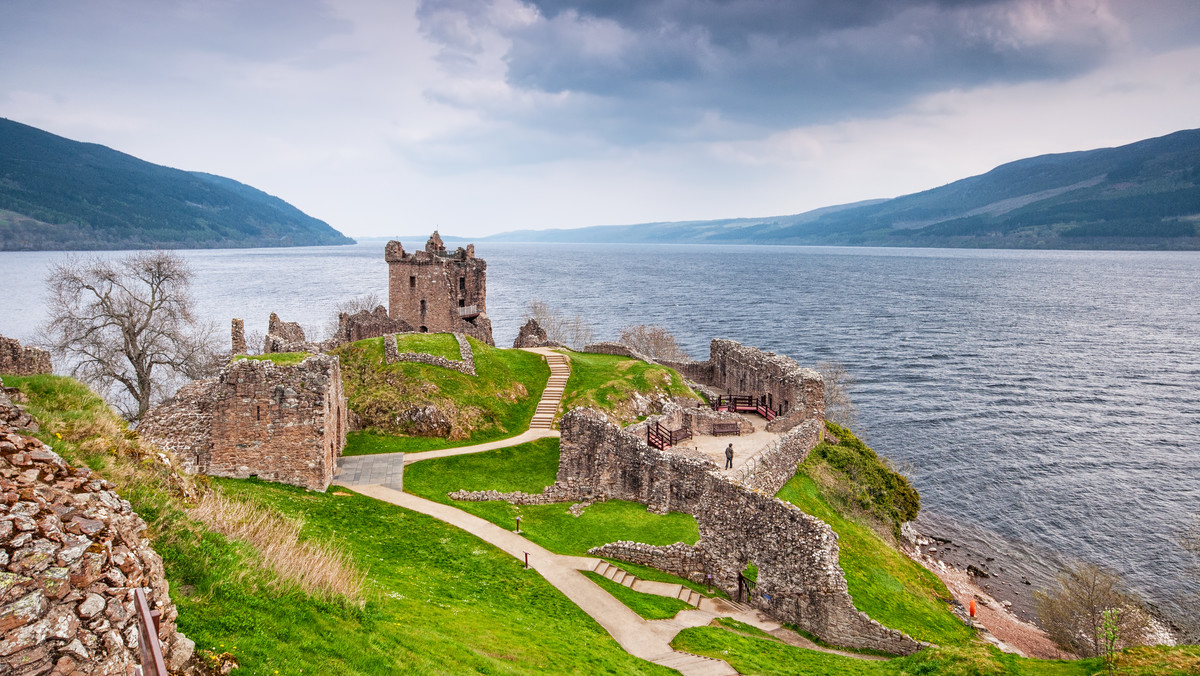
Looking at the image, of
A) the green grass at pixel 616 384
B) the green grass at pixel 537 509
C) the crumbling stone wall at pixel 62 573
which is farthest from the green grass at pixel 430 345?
the crumbling stone wall at pixel 62 573

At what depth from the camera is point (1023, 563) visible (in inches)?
1587

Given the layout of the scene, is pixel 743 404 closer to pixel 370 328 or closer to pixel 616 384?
pixel 616 384

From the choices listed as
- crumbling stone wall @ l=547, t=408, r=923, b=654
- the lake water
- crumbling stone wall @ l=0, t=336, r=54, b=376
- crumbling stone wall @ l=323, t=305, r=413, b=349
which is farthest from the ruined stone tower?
the lake water

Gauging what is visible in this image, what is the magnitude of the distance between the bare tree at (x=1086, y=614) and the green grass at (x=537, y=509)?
1858 centimetres

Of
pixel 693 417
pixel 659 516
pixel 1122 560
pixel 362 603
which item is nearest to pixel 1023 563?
pixel 1122 560

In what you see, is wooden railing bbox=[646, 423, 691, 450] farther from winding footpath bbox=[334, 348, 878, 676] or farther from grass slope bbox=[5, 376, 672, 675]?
grass slope bbox=[5, 376, 672, 675]

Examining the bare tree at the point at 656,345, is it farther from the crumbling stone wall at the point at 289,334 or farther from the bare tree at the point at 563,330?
the crumbling stone wall at the point at 289,334

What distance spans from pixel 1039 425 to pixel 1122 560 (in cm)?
2865

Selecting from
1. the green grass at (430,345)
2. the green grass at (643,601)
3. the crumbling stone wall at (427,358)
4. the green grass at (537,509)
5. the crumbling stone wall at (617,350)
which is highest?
the green grass at (430,345)

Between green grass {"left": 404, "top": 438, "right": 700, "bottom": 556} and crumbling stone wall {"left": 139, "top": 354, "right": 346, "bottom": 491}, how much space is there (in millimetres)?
5028

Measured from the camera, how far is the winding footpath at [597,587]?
19.5 metres

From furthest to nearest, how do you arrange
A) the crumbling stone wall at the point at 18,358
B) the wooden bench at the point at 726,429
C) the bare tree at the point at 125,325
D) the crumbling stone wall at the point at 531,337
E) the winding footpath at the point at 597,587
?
the crumbling stone wall at the point at 531,337 < the bare tree at the point at 125,325 < the wooden bench at the point at 726,429 < the crumbling stone wall at the point at 18,358 < the winding footpath at the point at 597,587

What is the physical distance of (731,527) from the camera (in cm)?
2494

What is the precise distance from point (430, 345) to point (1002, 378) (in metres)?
76.4
